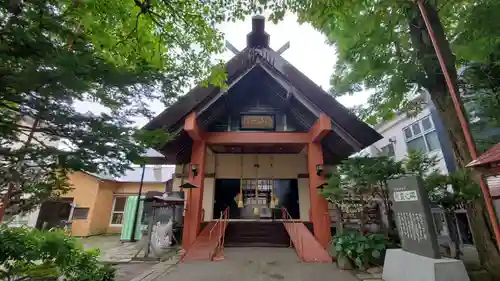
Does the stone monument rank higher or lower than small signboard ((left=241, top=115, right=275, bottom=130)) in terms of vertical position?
lower

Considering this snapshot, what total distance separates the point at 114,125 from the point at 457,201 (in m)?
5.78

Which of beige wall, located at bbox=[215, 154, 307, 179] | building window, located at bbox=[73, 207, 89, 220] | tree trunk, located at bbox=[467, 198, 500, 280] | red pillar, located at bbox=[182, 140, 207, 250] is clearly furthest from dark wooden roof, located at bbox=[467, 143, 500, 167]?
building window, located at bbox=[73, 207, 89, 220]

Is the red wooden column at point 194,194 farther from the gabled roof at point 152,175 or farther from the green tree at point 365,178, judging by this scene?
the gabled roof at point 152,175

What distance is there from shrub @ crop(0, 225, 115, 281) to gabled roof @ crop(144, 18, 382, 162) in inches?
158

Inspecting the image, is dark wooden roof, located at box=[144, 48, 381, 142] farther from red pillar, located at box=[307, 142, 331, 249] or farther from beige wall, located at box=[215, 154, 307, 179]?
beige wall, located at box=[215, 154, 307, 179]

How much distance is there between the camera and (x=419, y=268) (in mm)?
3123

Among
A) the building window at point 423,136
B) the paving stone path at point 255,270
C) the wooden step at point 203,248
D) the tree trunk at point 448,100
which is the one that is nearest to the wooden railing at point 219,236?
the wooden step at point 203,248

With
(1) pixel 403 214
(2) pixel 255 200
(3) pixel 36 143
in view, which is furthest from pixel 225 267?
(2) pixel 255 200

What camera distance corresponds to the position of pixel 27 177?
2598 millimetres

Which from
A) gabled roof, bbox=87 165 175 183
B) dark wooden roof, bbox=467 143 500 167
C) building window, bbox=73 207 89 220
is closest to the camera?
dark wooden roof, bbox=467 143 500 167

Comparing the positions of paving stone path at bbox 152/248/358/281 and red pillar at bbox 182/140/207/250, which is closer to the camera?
paving stone path at bbox 152/248/358/281

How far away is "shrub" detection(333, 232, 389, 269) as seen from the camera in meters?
4.27

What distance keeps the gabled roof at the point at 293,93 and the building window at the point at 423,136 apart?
12.3 ft

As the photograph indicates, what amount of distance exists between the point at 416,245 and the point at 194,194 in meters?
5.39
